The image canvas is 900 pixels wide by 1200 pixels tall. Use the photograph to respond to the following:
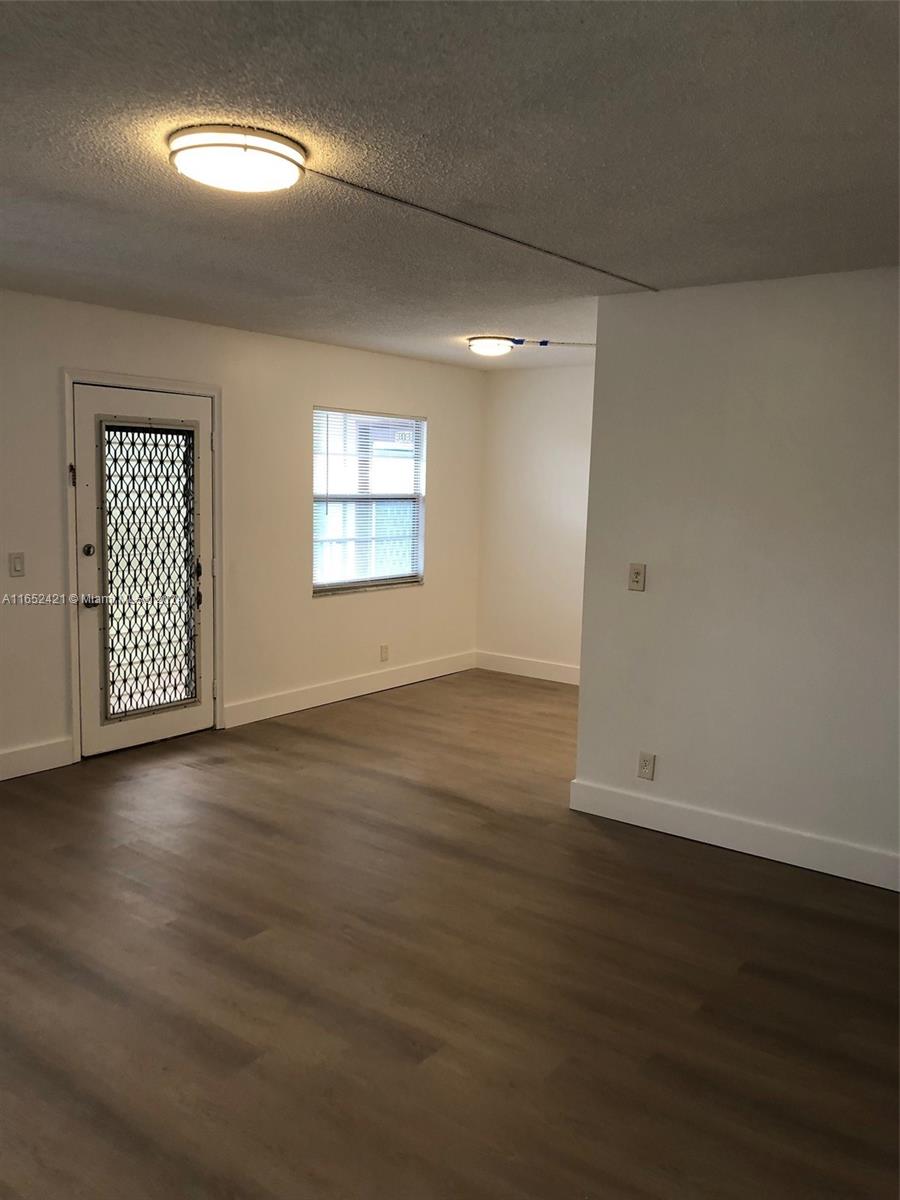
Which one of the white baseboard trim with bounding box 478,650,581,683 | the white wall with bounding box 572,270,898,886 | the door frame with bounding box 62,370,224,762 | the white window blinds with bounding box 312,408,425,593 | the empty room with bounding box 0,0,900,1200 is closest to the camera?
the empty room with bounding box 0,0,900,1200

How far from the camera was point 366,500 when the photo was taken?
21.2ft

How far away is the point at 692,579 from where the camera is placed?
13.0 feet

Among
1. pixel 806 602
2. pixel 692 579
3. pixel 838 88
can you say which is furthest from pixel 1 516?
pixel 838 88

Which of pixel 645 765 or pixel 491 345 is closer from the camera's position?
pixel 645 765

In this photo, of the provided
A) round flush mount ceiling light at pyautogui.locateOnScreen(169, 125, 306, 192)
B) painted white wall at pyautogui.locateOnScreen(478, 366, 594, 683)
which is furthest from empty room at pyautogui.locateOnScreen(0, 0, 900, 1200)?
painted white wall at pyautogui.locateOnScreen(478, 366, 594, 683)

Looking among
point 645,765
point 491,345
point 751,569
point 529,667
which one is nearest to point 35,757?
point 645,765

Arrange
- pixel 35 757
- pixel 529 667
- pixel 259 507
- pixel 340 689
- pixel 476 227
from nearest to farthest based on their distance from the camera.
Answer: pixel 476 227 → pixel 35 757 → pixel 259 507 → pixel 340 689 → pixel 529 667

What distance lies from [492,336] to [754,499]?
6.95 ft

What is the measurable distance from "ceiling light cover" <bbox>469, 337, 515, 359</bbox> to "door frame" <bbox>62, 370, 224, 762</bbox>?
1.48 m

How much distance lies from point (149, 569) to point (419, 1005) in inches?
122

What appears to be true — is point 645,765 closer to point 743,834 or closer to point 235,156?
point 743,834

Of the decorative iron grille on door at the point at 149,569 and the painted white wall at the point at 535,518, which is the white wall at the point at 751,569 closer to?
the decorative iron grille on door at the point at 149,569

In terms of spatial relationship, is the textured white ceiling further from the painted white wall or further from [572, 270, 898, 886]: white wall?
the painted white wall

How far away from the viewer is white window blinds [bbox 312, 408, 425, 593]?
6156mm
